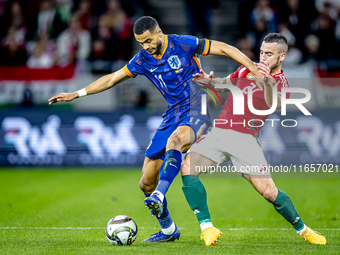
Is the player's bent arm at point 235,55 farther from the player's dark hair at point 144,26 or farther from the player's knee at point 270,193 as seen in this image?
the player's knee at point 270,193

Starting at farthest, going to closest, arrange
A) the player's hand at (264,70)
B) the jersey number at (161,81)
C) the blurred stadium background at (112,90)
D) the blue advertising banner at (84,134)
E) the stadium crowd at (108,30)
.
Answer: the stadium crowd at (108,30) → the blue advertising banner at (84,134) → the blurred stadium background at (112,90) → the jersey number at (161,81) → the player's hand at (264,70)

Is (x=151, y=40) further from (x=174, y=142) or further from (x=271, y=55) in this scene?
(x=271, y=55)

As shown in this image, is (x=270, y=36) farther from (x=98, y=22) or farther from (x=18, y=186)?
(x=98, y=22)

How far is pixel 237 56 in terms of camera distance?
16.3 feet

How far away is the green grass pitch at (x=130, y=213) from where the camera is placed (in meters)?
5.01

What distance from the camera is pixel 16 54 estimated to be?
41.3ft

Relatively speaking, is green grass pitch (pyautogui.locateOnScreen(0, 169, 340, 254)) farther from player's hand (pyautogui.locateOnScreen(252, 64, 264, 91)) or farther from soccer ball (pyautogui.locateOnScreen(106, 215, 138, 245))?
player's hand (pyautogui.locateOnScreen(252, 64, 264, 91))

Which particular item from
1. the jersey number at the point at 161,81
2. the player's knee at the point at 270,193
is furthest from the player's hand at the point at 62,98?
the player's knee at the point at 270,193

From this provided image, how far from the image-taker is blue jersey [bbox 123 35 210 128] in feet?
17.3

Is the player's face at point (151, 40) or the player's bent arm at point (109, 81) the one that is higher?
the player's face at point (151, 40)

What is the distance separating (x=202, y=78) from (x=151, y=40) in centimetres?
70

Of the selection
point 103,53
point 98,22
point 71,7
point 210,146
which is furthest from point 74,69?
Result: point 210,146

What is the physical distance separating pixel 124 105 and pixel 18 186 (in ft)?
10.3

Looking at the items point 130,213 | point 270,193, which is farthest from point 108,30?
point 270,193
